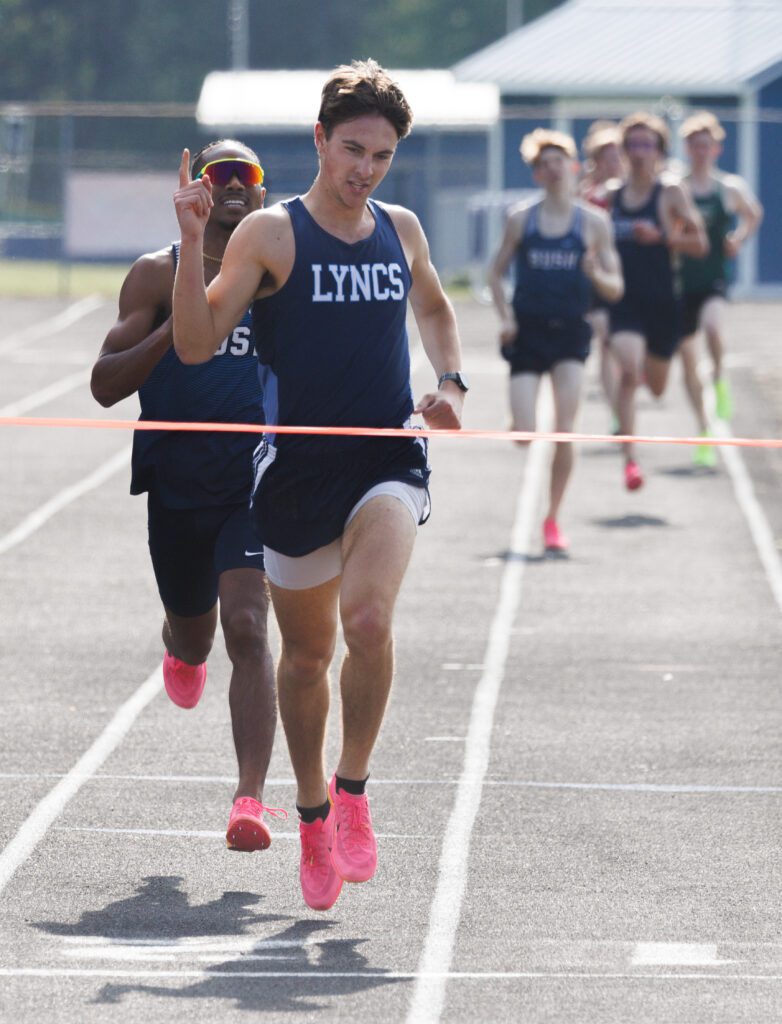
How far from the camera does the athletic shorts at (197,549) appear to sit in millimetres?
6301

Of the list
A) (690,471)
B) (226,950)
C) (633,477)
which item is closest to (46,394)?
(690,471)

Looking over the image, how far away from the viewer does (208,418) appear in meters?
6.48

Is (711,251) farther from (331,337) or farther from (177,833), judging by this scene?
(331,337)

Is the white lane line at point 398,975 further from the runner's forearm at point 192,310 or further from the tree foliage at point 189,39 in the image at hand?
the tree foliage at point 189,39

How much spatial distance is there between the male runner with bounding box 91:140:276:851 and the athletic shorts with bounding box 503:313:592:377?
18.1 ft

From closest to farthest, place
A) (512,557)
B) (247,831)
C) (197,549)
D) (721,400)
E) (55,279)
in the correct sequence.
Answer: (247,831)
(197,549)
(512,557)
(721,400)
(55,279)

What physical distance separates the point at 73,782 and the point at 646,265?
331 inches

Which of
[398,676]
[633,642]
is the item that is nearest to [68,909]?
[398,676]

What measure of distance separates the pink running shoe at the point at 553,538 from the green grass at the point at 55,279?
22.2 metres

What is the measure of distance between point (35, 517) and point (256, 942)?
8.44 m

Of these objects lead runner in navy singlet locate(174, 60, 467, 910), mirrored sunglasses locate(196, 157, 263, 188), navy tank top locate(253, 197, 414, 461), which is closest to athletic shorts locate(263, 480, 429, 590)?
lead runner in navy singlet locate(174, 60, 467, 910)

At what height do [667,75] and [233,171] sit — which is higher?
[667,75]

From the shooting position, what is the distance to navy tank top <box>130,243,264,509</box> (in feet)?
21.1

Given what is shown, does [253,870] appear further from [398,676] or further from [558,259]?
[558,259]
